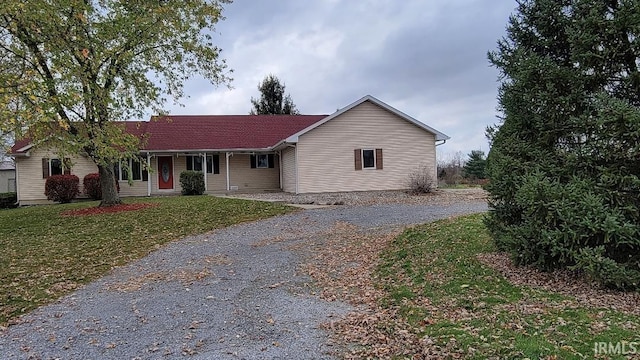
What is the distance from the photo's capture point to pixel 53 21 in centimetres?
1230

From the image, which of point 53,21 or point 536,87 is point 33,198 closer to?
point 53,21

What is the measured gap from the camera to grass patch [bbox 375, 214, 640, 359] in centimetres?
360

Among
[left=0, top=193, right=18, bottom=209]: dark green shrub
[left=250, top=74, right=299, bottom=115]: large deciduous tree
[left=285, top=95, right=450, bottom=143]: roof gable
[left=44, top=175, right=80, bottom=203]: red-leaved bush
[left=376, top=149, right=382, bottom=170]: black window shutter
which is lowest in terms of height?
[left=0, top=193, right=18, bottom=209]: dark green shrub

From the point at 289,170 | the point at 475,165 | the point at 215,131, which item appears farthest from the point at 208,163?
the point at 475,165

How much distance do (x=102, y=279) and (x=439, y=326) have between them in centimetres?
549

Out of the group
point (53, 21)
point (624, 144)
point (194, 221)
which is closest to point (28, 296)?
point (194, 221)

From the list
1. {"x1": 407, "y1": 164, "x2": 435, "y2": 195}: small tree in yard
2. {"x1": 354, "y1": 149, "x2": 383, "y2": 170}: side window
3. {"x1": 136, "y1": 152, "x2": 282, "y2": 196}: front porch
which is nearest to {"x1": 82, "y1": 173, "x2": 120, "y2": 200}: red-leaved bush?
{"x1": 136, "y1": 152, "x2": 282, "y2": 196}: front porch

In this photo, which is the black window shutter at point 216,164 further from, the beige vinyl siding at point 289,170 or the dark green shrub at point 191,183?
the beige vinyl siding at point 289,170

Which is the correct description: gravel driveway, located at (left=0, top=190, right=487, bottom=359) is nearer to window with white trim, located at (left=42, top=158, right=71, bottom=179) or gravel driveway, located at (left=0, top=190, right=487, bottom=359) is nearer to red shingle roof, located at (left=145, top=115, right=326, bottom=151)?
red shingle roof, located at (left=145, top=115, right=326, bottom=151)

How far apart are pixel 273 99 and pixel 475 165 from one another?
64.5 ft

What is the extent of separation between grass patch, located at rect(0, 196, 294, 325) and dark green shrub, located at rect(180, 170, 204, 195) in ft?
Result: 15.5

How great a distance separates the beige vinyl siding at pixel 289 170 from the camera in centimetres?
2128

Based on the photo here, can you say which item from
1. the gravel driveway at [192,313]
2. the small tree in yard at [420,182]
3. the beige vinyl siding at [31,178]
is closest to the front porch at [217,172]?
the beige vinyl siding at [31,178]

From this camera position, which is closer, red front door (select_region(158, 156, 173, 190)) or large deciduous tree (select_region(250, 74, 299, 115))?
red front door (select_region(158, 156, 173, 190))
